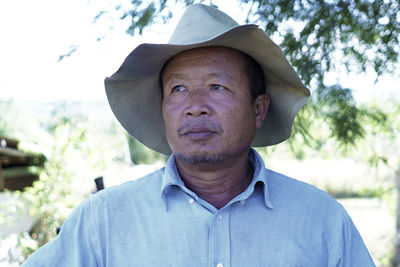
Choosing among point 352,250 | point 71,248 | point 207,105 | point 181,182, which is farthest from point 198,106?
point 352,250

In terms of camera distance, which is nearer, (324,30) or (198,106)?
(198,106)

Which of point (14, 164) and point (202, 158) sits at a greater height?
point (202, 158)

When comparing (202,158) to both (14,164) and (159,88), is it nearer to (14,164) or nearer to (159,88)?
(159,88)

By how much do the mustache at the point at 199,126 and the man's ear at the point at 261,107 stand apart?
345 millimetres

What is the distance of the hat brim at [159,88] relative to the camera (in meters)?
2.00

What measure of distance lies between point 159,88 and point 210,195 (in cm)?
60

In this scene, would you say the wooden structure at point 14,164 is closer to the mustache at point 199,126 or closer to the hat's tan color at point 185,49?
the hat's tan color at point 185,49

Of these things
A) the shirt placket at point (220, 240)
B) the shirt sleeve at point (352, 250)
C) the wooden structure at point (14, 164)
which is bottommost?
the wooden structure at point (14, 164)

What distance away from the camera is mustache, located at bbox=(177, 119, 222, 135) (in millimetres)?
1897

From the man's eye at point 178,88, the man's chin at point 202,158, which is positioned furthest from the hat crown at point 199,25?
the man's chin at point 202,158

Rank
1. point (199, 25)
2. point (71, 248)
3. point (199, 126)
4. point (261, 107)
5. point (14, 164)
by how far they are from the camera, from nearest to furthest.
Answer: point (71, 248)
point (199, 126)
point (199, 25)
point (261, 107)
point (14, 164)

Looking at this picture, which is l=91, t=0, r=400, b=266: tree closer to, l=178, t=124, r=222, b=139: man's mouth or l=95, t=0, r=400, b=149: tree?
l=95, t=0, r=400, b=149: tree

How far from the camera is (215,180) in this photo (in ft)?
6.66

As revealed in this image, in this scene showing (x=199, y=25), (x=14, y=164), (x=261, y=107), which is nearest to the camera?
(x=199, y=25)
